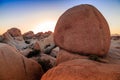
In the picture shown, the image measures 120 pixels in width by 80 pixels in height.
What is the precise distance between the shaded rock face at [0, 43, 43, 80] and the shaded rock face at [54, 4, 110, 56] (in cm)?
167

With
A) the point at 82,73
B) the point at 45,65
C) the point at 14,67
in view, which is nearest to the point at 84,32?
the point at 45,65

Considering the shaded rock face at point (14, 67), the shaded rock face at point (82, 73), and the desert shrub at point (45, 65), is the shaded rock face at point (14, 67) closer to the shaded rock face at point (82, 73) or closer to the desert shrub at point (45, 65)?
the desert shrub at point (45, 65)

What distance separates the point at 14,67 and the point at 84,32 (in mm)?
2991

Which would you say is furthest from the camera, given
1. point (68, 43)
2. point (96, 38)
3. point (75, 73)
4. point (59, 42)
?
point (59, 42)

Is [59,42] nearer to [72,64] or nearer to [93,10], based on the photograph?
[93,10]

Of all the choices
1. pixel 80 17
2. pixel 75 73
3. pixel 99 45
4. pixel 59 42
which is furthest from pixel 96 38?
pixel 75 73

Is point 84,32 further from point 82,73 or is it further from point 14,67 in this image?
point 82,73

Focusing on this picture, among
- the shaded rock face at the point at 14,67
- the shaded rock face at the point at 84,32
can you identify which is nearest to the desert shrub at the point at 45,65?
the shaded rock face at the point at 14,67

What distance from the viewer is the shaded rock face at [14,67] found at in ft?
20.9

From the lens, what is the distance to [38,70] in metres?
7.93

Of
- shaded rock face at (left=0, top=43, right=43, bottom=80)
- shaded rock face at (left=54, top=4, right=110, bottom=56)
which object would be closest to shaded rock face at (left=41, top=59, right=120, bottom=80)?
shaded rock face at (left=0, top=43, right=43, bottom=80)

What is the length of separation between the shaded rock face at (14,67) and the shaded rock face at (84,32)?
167cm

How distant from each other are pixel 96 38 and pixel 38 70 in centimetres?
277

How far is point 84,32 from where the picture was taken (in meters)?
7.44
